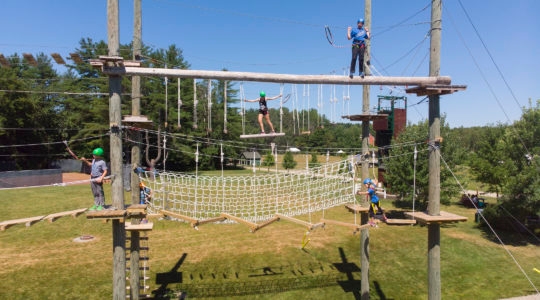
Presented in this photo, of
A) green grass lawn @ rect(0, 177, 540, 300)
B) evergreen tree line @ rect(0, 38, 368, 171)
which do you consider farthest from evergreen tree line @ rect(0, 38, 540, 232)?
green grass lawn @ rect(0, 177, 540, 300)

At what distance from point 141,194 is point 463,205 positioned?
20.3 m

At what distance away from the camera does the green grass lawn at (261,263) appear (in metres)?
8.30

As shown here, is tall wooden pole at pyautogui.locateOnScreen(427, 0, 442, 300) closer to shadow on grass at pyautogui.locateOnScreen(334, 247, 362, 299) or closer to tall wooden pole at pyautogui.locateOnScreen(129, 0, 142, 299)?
shadow on grass at pyautogui.locateOnScreen(334, 247, 362, 299)

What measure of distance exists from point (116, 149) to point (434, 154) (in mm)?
5141

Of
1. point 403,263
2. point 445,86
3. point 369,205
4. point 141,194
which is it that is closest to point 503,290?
point 403,263

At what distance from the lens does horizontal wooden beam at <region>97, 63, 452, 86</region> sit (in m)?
4.96

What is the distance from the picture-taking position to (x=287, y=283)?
28.6 feet

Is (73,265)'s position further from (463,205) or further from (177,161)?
(177,161)

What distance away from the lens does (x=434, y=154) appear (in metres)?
5.57

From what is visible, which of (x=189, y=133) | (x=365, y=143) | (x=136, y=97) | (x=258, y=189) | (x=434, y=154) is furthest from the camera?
(x=189, y=133)

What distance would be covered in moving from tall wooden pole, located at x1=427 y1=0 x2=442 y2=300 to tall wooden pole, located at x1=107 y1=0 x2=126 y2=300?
5023mm

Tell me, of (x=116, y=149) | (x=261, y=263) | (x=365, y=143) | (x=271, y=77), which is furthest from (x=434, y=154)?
(x=261, y=263)

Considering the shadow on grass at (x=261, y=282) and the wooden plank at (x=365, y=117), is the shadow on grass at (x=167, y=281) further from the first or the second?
the wooden plank at (x=365, y=117)

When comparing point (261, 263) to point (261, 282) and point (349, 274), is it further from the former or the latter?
point (349, 274)
